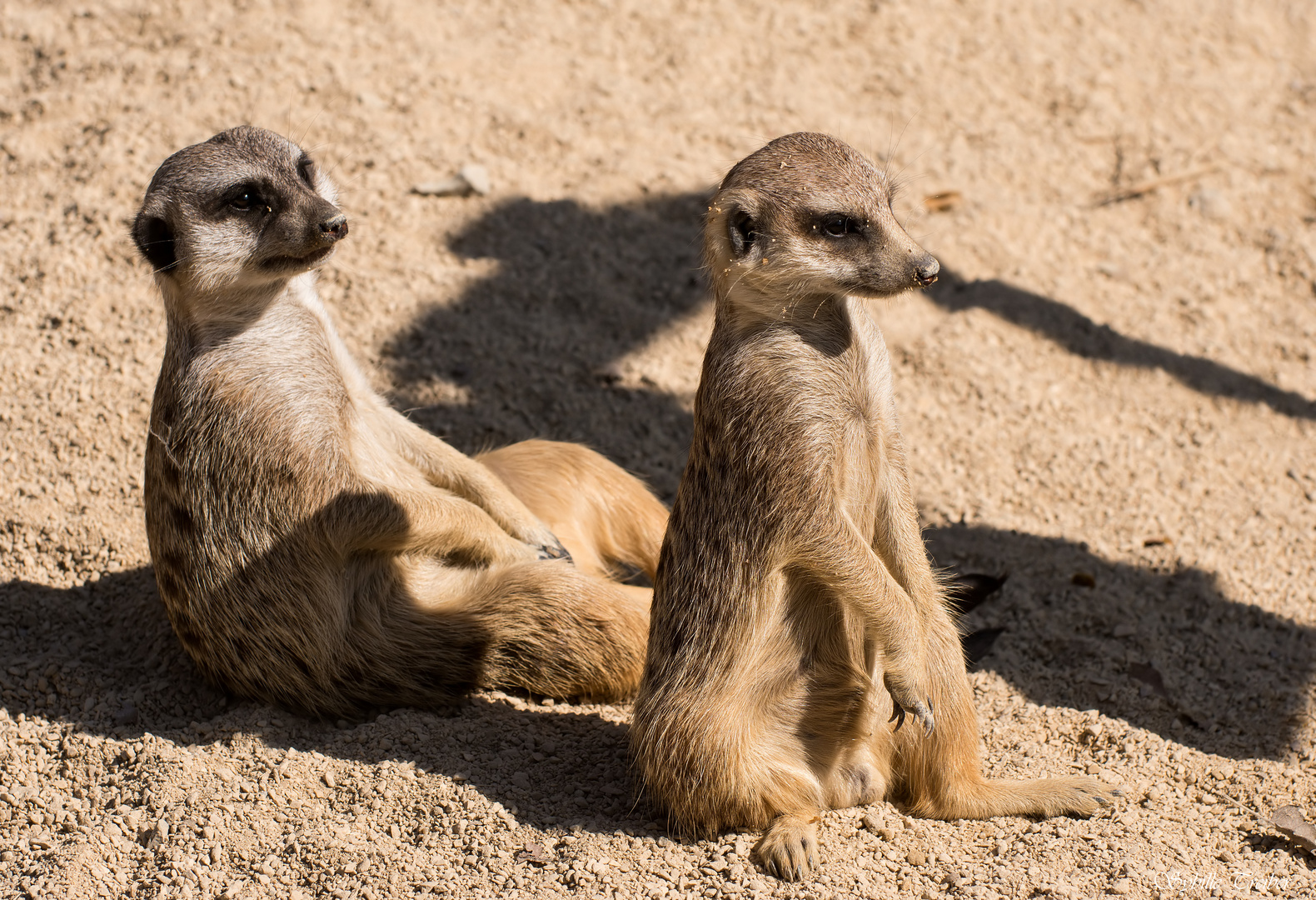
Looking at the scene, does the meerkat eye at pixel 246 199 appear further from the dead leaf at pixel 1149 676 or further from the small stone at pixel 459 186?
the dead leaf at pixel 1149 676

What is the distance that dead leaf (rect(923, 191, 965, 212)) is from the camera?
5.35 meters

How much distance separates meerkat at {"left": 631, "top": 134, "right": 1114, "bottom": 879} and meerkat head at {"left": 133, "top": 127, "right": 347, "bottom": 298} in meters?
1.12

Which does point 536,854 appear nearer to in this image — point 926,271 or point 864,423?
point 864,423

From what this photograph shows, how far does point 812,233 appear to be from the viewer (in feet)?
8.04

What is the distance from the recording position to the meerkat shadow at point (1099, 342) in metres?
4.64

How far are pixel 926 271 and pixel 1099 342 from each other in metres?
2.69

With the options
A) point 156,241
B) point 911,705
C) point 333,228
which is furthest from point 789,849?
point 156,241

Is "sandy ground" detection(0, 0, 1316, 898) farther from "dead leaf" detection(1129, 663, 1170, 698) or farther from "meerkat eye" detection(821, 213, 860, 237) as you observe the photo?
"meerkat eye" detection(821, 213, 860, 237)

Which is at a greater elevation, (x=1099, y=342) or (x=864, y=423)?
(x=864, y=423)

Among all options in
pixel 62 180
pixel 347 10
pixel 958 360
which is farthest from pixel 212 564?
pixel 347 10

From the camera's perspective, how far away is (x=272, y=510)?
3.07 m

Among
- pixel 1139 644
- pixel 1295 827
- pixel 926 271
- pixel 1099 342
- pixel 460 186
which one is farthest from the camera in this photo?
pixel 460 186

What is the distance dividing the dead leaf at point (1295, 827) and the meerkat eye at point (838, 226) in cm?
170

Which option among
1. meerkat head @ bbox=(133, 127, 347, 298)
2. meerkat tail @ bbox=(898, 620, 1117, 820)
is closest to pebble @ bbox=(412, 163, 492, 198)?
meerkat head @ bbox=(133, 127, 347, 298)
